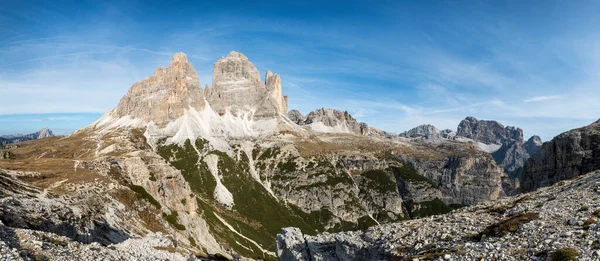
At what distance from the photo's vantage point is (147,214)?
393 ft

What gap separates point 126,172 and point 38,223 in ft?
272

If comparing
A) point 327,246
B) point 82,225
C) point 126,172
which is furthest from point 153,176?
point 327,246

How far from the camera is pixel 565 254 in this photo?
22.7m

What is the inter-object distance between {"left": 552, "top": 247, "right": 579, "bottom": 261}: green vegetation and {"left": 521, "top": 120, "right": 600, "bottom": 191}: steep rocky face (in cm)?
13839

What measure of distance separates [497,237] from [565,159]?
14074 cm

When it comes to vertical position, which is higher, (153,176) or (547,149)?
(547,149)

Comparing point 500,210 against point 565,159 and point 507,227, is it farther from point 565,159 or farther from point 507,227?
point 565,159

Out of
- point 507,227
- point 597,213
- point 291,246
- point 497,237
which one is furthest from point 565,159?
point 497,237

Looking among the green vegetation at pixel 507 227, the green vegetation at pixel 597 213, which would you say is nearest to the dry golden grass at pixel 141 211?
the green vegetation at pixel 507 227

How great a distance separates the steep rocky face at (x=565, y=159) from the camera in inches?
5133

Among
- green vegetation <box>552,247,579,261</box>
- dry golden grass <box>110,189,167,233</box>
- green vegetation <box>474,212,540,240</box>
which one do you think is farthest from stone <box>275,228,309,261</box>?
dry golden grass <box>110,189,167,233</box>

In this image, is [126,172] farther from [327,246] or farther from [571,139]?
[571,139]

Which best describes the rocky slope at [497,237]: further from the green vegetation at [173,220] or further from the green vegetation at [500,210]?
the green vegetation at [173,220]

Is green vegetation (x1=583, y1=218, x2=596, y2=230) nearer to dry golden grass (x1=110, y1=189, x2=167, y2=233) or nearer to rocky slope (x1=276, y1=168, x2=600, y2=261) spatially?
rocky slope (x1=276, y1=168, x2=600, y2=261)
